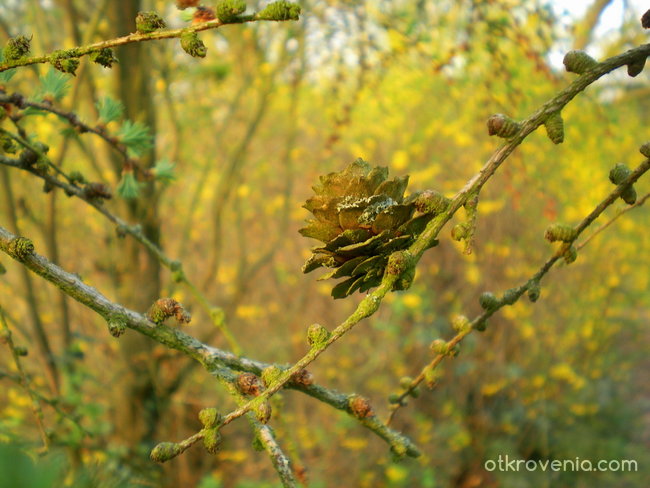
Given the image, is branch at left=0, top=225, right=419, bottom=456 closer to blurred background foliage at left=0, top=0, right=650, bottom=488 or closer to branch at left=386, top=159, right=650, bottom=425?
branch at left=386, top=159, right=650, bottom=425

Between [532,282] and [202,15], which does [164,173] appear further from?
[532,282]

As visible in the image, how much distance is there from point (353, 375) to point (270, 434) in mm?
3426

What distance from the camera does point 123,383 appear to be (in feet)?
9.16

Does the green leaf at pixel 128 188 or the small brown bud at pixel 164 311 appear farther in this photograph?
the green leaf at pixel 128 188

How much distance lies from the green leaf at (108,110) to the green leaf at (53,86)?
0.07m

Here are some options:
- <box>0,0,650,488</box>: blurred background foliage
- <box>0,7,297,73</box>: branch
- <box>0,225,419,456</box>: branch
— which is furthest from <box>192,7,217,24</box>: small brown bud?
<box>0,0,650,488</box>: blurred background foliage

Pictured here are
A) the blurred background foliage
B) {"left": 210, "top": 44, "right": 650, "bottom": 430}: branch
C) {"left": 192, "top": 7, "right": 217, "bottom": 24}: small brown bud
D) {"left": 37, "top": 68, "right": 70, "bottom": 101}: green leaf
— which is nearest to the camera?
{"left": 210, "top": 44, "right": 650, "bottom": 430}: branch

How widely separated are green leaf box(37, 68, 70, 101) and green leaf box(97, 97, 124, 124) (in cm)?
7

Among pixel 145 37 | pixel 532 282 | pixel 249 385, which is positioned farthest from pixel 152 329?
pixel 532 282

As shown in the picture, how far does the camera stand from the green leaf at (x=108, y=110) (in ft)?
3.05

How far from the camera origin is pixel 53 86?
2.87ft

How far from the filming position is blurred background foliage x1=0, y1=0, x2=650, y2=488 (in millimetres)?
3051

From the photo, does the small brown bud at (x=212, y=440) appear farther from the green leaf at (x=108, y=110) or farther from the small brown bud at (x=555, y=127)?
the green leaf at (x=108, y=110)

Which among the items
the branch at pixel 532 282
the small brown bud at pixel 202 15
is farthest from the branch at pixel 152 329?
the small brown bud at pixel 202 15
